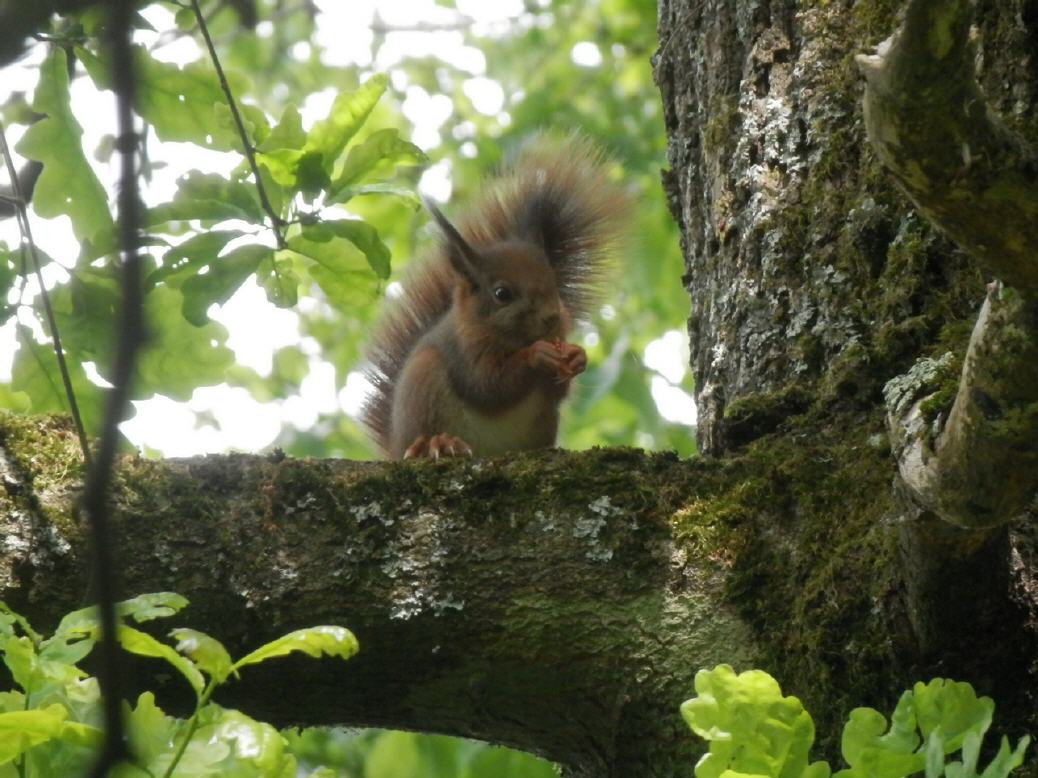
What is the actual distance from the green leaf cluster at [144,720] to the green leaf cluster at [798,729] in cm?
33

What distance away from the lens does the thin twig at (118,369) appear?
1.90ft

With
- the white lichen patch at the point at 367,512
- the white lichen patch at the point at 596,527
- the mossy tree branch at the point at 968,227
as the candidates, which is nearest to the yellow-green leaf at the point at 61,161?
the white lichen patch at the point at 367,512

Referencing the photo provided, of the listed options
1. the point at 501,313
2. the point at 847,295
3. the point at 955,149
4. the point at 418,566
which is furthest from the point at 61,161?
the point at 501,313

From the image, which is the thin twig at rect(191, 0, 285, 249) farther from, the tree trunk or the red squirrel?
the red squirrel

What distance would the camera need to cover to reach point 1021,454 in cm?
126

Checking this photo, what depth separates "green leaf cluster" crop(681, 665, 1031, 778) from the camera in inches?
45.4

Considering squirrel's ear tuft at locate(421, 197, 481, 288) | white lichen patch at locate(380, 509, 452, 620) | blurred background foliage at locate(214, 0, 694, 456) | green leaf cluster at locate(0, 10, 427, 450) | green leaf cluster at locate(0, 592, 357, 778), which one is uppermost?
blurred background foliage at locate(214, 0, 694, 456)

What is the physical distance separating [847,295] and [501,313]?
1.72m

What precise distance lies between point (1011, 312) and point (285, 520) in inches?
45.1

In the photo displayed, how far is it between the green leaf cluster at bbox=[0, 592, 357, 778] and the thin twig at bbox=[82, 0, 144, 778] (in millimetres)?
537

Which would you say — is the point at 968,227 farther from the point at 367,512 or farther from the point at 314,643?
the point at 367,512

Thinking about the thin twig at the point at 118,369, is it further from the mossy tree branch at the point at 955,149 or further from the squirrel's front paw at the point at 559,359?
the squirrel's front paw at the point at 559,359

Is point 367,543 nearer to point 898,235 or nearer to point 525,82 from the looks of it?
point 898,235

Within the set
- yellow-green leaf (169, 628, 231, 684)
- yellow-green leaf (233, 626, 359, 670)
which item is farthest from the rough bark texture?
yellow-green leaf (169, 628, 231, 684)
